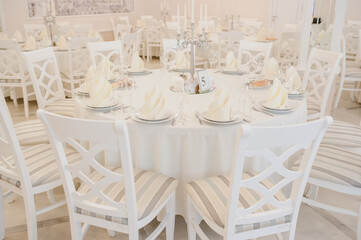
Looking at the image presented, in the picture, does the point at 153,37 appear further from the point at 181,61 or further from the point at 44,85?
the point at 44,85

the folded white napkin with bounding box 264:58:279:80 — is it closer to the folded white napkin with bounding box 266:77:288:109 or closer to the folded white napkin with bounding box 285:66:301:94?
the folded white napkin with bounding box 285:66:301:94

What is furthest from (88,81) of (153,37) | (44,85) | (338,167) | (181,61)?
(153,37)

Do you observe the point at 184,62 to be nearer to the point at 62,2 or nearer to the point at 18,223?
the point at 18,223

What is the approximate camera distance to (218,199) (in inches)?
67.4

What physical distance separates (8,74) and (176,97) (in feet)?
10.7

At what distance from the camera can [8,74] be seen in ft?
14.9

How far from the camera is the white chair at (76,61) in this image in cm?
426

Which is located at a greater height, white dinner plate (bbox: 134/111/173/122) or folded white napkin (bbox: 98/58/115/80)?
folded white napkin (bbox: 98/58/115/80)

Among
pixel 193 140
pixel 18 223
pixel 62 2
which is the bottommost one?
pixel 18 223

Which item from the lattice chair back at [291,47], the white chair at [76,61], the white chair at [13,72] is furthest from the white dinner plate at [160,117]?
the lattice chair back at [291,47]

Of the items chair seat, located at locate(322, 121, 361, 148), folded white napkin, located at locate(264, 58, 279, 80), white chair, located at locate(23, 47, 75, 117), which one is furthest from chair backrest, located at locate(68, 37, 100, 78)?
chair seat, located at locate(322, 121, 361, 148)

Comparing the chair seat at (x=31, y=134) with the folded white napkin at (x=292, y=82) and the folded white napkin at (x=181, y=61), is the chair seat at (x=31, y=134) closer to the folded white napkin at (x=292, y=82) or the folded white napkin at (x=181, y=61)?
the folded white napkin at (x=181, y=61)

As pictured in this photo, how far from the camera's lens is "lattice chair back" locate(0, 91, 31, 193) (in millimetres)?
1747

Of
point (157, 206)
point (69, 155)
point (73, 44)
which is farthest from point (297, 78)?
point (73, 44)
